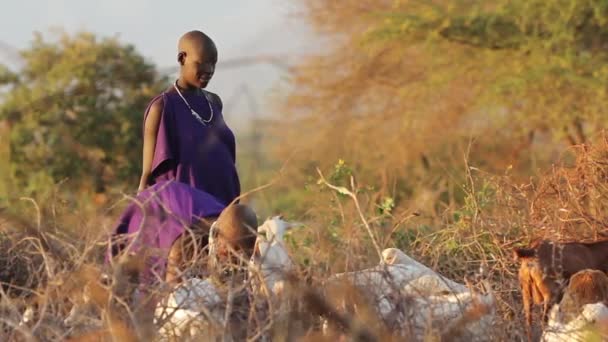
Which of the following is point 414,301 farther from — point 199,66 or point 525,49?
point 525,49

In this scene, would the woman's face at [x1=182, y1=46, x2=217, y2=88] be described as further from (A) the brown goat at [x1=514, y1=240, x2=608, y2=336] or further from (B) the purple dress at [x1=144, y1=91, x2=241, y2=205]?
(A) the brown goat at [x1=514, y1=240, x2=608, y2=336]

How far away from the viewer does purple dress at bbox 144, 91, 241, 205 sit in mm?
5449

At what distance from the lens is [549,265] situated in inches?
176

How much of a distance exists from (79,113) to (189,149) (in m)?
12.9

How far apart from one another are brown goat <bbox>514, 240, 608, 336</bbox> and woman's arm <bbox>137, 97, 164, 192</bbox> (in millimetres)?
1609

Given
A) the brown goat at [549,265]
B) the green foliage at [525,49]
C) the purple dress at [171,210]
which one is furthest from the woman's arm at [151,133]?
the green foliage at [525,49]

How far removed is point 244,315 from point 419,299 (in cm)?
50

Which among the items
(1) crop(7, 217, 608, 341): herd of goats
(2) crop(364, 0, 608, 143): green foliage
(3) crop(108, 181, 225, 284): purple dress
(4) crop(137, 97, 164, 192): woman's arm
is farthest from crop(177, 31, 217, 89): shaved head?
(2) crop(364, 0, 608, 143): green foliage

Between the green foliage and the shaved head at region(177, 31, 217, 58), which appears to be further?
the green foliage

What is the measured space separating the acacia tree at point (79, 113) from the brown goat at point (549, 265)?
39.1 feet

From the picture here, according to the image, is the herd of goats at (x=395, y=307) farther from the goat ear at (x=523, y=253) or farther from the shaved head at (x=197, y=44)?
the shaved head at (x=197, y=44)

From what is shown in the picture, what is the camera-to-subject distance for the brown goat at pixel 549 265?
4.36 meters

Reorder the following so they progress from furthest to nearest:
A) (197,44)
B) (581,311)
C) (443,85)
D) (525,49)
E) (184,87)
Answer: (443,85) < (525,49) < (184,87) < (197,44) < (581,311)

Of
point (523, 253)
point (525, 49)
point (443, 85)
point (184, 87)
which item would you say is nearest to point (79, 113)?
point (443, 85)
